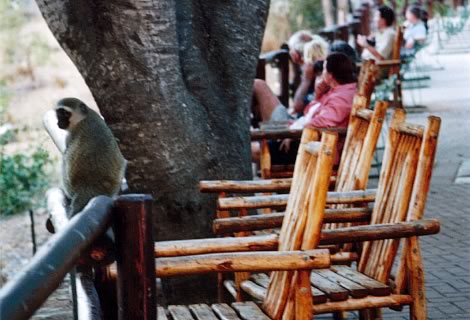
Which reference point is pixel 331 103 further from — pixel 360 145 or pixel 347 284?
pixel 347 284

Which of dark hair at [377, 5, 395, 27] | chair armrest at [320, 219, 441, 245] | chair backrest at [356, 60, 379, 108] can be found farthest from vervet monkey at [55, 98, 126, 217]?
dark hair at [377, 5, 395, 27]

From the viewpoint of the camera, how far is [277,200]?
16.2 feet

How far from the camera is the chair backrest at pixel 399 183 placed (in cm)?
417

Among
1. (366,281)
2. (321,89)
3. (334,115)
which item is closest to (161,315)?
(366,281)

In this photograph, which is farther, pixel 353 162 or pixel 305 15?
pixel 305 15

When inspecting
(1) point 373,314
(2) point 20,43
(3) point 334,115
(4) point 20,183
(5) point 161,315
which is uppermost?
(3) point 334,115

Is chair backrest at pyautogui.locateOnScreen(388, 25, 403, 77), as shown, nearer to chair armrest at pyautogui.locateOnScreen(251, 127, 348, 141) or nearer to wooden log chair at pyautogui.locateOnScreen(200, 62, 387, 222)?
chair armrest at pyautogui.locateOnScreen(251, 127, 348, 141)

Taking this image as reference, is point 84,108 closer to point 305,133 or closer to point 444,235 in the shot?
point 305,133

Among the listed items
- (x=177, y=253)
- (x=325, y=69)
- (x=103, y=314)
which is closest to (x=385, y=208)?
(x=177, y=253)

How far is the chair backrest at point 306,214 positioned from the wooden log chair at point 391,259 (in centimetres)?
2

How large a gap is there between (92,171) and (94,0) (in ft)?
3.78

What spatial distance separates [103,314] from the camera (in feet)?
9.71

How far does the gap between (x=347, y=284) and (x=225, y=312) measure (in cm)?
58

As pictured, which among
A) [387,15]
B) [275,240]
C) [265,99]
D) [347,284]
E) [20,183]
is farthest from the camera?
[20,183]
